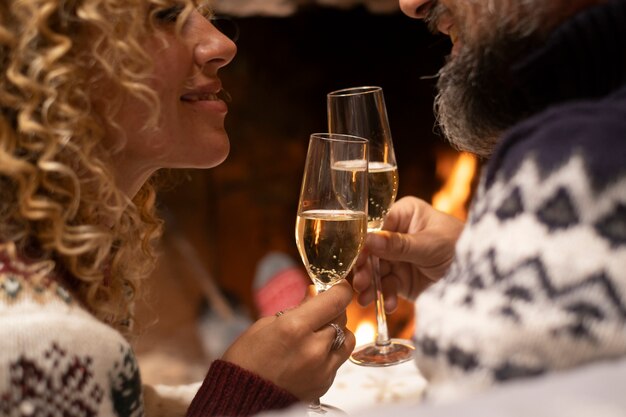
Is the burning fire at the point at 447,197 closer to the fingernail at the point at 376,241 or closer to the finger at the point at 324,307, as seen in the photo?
the fingernail at the point at 376,241

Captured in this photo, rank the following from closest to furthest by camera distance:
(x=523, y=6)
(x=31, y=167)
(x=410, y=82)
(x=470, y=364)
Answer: (x=470, y=364) → (x=523, y=6) → (x=31, y=167) → (x=410, y=82)

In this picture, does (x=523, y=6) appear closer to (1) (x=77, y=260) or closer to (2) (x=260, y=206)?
(1) (x=77, y=260)

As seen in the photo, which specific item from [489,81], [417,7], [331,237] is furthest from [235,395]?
[417,7]

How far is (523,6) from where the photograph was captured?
0.76 metres

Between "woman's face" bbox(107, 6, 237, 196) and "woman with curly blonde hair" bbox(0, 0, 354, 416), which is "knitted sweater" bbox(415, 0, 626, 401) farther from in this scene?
"woman's face" bbox(107, 6, 237, 196)

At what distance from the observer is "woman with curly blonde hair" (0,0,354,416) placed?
84 cm

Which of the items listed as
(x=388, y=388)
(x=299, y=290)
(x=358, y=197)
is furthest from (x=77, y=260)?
(x=299, y=290)

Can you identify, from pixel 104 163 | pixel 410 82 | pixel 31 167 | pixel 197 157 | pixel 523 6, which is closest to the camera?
pixel 523 6

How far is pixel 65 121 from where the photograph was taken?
995 mm

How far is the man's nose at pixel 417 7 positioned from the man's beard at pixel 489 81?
1.28 ft

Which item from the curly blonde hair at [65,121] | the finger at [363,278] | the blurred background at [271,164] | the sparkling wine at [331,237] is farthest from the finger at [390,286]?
the blurred background at [271,164]

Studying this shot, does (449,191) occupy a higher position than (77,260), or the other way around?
(77,260)

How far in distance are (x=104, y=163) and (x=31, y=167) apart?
0.40 feet

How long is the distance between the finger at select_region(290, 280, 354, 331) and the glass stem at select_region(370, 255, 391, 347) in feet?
1.00
